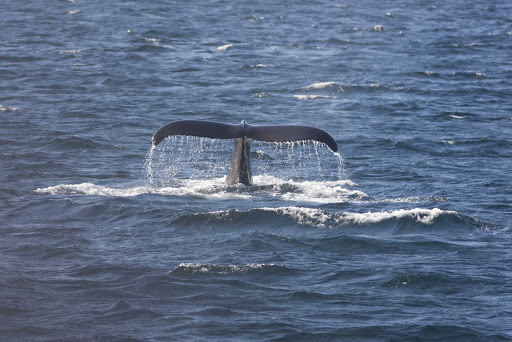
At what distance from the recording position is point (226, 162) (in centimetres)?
2570

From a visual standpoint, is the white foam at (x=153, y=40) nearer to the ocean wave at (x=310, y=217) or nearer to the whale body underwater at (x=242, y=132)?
the whale body underwater at (x=242, y=132)

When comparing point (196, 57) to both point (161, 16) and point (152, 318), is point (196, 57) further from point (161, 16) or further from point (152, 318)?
point (152, 318)

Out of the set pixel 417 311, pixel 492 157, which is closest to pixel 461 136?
pixel 492 157

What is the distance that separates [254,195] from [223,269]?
5567mm

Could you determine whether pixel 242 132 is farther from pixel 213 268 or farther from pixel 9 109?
pixel 9 109

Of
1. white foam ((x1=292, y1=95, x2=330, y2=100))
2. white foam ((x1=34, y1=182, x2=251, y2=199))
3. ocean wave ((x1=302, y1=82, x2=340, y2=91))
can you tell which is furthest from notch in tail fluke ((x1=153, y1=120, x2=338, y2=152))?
ocean wave ((x1=302, y1=82, x2=340, y2=91))

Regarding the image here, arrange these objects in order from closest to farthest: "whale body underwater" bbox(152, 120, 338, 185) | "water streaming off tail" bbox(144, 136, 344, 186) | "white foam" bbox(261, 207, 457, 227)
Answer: "white foam" bbox(261, 207, 457, 227)
"whale body underwater" bbox(152, 120, 338, 185)
"water streaming off tail" bbox(144, 136, 344, 186)

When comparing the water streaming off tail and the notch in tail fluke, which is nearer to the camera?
the notch in tail fluke

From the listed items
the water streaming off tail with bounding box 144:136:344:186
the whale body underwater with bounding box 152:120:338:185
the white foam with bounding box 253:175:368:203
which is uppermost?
the whale body underwater with bounding box 152:120:338:185

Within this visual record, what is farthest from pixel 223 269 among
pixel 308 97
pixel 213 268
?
pixel 308 97

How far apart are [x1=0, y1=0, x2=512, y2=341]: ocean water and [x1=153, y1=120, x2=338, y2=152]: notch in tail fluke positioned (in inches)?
60.3

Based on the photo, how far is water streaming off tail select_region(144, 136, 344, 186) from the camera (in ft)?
79.5

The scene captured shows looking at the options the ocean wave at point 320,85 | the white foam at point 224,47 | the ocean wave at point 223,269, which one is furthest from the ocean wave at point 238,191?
the white foam at point 224,47

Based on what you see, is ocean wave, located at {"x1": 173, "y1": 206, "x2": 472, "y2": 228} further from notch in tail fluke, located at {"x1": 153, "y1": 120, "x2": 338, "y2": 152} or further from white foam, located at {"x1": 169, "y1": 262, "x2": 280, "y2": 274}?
white foam, located at {"x1": 169, "y1": 262, "x2": 280, "y2": 274}
